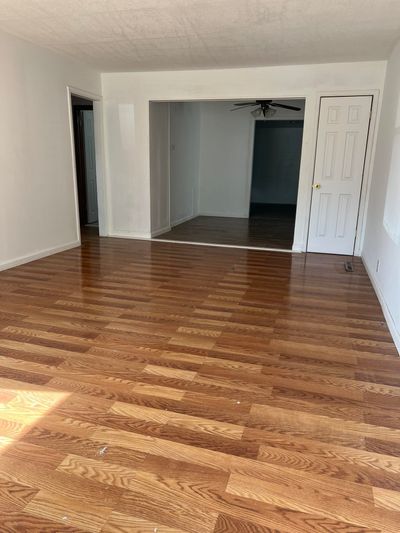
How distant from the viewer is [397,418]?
6.64 ft

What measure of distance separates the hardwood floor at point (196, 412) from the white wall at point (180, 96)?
2787mm

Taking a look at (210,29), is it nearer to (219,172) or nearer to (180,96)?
(180,96)

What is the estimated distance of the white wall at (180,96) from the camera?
17.1 feet

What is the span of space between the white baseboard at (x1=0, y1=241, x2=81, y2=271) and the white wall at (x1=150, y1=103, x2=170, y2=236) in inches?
59.2

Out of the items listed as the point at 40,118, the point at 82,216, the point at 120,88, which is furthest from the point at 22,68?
the point at 82,216

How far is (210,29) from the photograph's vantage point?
3.97 meters

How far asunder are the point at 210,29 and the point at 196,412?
12.3ft

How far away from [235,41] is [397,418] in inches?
161

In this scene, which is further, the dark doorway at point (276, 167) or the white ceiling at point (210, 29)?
the dark doorway at point (276, 167)

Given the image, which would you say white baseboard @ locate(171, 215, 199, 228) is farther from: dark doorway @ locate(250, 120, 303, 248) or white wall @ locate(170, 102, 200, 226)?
dark doorway @ locate(250, 120, 303, 248)

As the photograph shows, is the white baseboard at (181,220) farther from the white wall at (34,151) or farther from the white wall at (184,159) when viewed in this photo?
the white wall at (34,151)

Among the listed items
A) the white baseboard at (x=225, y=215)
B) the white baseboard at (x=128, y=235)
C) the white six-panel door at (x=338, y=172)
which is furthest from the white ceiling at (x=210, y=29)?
the white baseboard at (x=225, y=215)

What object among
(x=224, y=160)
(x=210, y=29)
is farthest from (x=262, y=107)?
(x=210, y=29)

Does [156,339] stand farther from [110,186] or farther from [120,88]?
[120,88]
